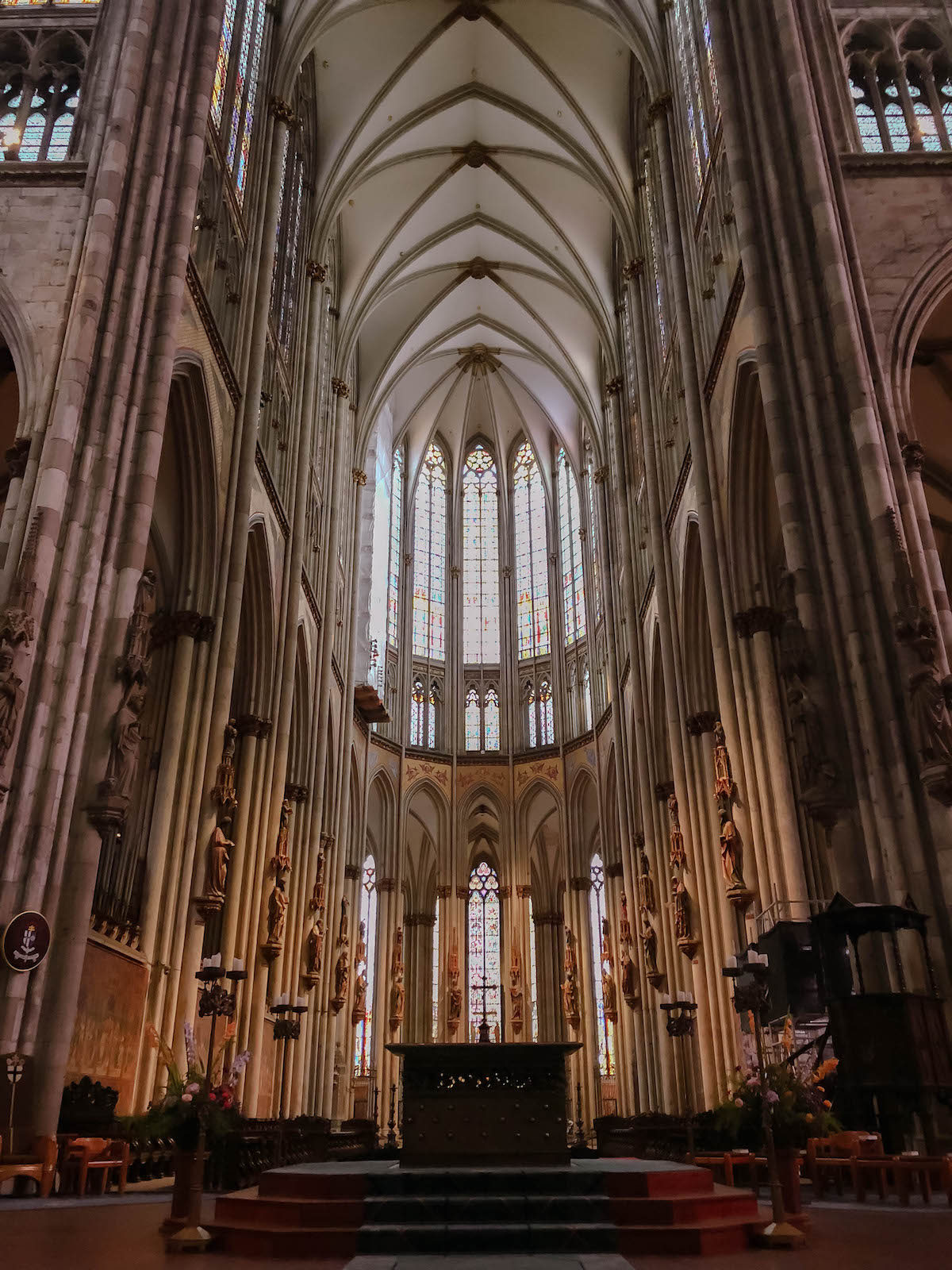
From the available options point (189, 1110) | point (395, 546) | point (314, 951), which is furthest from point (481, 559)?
point (189, 1110)

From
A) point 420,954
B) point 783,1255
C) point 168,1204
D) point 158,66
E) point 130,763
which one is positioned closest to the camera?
point 783,1255

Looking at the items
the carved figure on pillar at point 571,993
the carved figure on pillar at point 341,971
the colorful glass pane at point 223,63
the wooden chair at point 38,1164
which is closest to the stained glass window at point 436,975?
the carved figure on pillar at point 571,993

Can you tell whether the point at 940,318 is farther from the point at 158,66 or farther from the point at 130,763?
the point at 130,763

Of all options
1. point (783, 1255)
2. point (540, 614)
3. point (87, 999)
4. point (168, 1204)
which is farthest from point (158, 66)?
point (540, 614)

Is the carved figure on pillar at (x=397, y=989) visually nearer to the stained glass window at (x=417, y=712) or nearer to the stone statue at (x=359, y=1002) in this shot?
the stone statue at (x=359, y=1002)

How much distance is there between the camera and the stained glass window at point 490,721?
3750cm

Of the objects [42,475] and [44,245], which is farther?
[44,245]

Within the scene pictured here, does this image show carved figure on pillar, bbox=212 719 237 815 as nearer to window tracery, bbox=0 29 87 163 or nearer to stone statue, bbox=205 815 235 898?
stone statue, bbox=205 815 235 898

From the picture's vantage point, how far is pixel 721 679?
1662 cm

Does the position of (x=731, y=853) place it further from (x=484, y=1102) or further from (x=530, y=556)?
(x=530, y=556)

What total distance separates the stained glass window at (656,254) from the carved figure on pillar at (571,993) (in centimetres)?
1916

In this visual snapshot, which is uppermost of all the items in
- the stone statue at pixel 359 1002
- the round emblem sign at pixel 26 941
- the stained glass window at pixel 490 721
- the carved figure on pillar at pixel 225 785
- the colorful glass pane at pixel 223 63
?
the colorful glass pane at pixel 223 63

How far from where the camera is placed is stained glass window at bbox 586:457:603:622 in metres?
33.8

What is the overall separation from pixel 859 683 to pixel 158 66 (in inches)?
499
